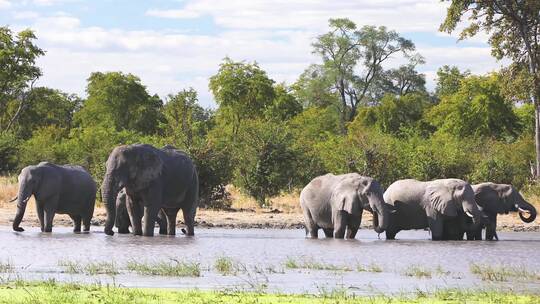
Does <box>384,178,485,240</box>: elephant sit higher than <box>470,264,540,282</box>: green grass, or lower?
higher

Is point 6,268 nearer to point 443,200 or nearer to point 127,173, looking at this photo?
point 127,173

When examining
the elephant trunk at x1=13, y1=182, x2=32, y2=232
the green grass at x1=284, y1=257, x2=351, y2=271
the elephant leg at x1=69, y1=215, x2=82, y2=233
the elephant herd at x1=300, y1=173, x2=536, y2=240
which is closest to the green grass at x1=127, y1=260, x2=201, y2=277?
the green grass at x1=284, y1=257, x2=351, y2=271

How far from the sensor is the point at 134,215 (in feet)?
94.7

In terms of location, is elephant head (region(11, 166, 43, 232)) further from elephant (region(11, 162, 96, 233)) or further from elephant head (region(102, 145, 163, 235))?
elephant head (region(102, 145, 163, 235))

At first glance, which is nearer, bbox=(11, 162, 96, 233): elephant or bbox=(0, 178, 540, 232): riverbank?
bbox=(11, 162, 96, 233): elephant

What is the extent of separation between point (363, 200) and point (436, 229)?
2209 millimetres

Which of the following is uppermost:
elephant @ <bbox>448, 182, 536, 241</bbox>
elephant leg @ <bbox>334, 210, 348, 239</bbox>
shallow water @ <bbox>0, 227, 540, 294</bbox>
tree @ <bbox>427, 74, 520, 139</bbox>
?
Result: tree @ <bbox>427, 74, 520, 139</bbox>

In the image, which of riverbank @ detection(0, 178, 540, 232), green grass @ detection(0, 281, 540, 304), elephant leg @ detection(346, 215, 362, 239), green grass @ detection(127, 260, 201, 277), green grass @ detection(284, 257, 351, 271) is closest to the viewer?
green grass @ detection(0, 281, 540, 304)

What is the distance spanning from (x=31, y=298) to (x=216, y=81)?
195 ft

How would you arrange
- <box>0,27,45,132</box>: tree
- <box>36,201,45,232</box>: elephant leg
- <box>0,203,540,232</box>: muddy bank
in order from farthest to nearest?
<box>0,27,45,132</box>: tree → <box>0,203,540,232</box>: muddy bank → <box>36,201,45,232</box>: elephant leg

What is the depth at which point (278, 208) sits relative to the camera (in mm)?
39594

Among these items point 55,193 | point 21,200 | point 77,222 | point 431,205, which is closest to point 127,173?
point 55,193

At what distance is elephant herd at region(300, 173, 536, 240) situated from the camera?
28656mm

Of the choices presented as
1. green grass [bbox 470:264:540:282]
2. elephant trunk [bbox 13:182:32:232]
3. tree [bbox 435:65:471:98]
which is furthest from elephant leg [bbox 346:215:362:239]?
tree [bbox 435:65:471:98]
